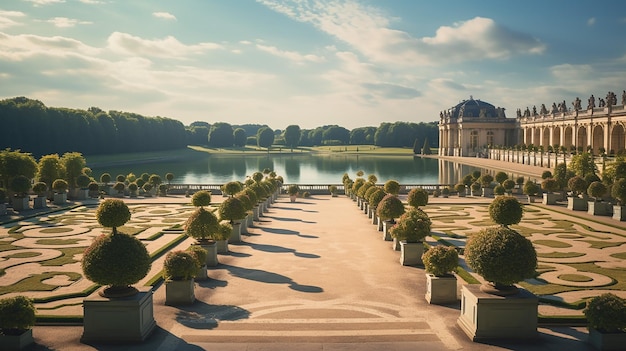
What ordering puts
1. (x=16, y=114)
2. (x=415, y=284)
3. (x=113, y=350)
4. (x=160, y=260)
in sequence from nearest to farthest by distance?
(x=113, y=350) < (x=415, y=284) < (x=160, y=260) < (x=16, y=114)

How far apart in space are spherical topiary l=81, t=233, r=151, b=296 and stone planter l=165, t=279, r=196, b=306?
2692mm

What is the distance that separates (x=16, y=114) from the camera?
3834 inches

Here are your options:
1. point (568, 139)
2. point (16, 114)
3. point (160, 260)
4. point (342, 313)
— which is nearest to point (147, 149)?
point (16, 114)

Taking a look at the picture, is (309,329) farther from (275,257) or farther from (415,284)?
(275,257)

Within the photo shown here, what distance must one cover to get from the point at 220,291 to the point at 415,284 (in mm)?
7594

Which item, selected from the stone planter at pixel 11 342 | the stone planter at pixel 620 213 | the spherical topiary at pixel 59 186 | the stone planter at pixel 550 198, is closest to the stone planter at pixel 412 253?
the stone planter at pixel 11 342

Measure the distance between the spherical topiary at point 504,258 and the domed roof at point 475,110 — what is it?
474 ft

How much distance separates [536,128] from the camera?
400 ft

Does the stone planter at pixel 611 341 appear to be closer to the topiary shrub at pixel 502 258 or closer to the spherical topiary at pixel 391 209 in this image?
the topiary shrub at pixel 502 258

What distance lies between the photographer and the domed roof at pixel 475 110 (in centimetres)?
15088

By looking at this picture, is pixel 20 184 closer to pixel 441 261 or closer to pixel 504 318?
pixel 441 261

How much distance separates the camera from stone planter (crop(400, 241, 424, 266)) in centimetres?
2167

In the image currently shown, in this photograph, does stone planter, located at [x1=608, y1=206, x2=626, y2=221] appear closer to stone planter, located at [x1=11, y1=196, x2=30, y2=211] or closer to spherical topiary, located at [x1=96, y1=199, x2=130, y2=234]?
spherical topiary, located at [x1=96, y1=199, x2=130, y2=234]

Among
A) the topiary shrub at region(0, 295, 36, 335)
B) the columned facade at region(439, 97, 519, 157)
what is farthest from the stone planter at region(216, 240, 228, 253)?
the columned facade at region(439, 97, 519, 157)
